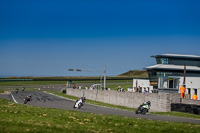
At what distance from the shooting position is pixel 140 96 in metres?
42.3

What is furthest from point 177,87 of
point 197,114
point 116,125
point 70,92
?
point 116,125

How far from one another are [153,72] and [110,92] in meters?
25.6

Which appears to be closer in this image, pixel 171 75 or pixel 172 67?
pixel 171 75

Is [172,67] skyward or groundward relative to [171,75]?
skyward

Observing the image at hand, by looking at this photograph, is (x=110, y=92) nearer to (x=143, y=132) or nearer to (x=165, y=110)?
(x=165, y=110)

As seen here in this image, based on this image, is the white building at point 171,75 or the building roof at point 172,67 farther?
the building roof at point 172,67

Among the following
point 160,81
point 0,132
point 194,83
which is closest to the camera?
point 0,132

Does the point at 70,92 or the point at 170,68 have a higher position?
the point at 170,68

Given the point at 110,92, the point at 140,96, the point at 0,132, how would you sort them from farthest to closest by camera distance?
the point at 110,92 < the point at 140,96 < the point at 0,132

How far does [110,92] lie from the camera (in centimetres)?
5303

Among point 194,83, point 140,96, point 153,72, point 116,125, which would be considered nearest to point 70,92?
point 153,72

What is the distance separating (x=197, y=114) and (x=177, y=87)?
38.4m

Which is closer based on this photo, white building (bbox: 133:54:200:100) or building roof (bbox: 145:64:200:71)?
white building (bbox: 133:54:200:100)

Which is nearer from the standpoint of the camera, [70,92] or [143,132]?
[143,132]
